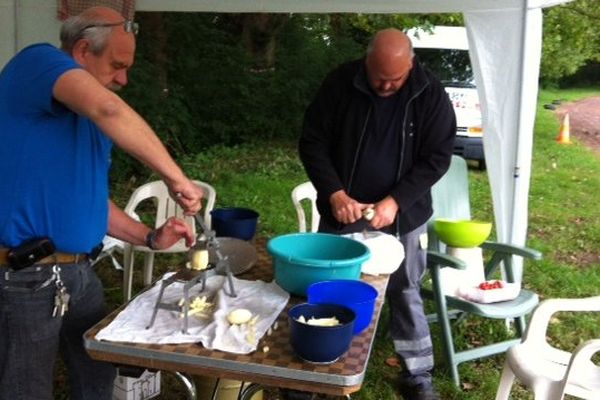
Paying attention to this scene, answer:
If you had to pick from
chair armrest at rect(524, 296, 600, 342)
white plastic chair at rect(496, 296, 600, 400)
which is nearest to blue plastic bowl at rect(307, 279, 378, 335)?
white plastic chair at rect(496, 296, 600, 400)

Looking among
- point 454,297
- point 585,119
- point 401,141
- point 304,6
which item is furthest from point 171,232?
point 585,119

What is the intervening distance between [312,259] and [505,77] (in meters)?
2.11

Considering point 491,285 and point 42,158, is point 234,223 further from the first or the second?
point 491,285

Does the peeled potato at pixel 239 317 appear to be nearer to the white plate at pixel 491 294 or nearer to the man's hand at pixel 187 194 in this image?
the man's hand at pixel 187 194

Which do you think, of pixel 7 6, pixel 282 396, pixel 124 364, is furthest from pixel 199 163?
pixel 124 364

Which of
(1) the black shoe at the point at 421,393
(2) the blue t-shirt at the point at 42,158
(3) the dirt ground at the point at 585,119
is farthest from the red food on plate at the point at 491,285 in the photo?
(3) the dirt ground at the point at 585,119

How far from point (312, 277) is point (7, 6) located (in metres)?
3.17

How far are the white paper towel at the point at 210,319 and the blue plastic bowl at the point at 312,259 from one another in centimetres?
7

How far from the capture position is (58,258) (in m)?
1.81

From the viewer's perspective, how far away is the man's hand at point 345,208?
2.56 m

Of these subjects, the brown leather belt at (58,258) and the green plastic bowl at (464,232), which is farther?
the green plastic bowl at (464,232)

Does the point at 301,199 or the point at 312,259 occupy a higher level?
the point at 312,259

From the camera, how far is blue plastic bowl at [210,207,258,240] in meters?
2.41

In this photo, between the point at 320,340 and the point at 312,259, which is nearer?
the point at 320,340
